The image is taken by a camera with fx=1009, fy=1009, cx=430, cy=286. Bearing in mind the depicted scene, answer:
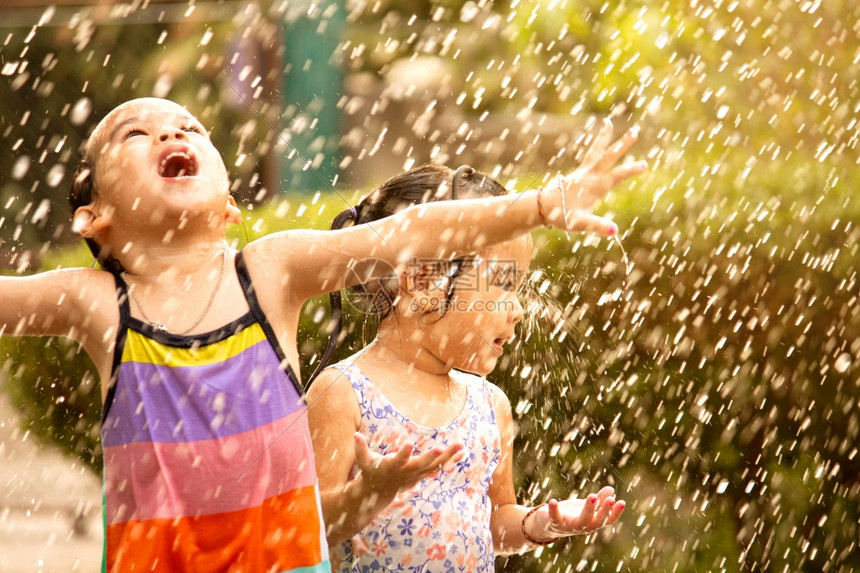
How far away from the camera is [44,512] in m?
5.36

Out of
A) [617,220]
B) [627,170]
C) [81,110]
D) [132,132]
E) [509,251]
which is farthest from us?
[81,110]

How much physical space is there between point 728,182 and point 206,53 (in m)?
3.24

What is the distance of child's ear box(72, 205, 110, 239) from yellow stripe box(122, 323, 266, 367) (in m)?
0.26

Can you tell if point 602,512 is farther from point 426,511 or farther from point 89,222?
point 89,222

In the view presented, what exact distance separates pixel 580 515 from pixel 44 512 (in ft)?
13.1

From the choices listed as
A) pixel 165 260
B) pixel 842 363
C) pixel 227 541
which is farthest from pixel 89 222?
pixel 842 363

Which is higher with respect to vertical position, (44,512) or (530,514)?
(530,514)

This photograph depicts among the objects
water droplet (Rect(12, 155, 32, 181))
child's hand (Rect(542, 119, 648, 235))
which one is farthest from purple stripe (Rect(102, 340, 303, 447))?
water droplet (Rect(12, 155, 32, 181))

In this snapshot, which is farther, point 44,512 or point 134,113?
point 44,512

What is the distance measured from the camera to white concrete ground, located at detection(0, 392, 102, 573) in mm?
4340

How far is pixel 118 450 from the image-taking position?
6.42ft

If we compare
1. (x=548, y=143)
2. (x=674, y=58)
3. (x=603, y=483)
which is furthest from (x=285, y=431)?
(x=548, y=143)

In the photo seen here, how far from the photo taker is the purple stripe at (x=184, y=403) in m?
1.94

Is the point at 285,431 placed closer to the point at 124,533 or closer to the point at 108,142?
the point at 124,533
